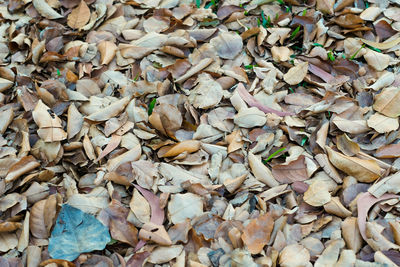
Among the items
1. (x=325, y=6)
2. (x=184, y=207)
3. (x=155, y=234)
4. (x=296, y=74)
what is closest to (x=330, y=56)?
(x=296, y=74)

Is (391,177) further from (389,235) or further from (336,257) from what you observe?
(336,257)

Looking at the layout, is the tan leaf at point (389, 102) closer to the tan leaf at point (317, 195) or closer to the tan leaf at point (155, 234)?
the tan leaf at point (317, 195)

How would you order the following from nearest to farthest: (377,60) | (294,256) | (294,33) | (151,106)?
(294,256) < (151,106) < (377,60) < (294,33)

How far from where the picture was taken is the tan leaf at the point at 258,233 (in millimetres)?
1262

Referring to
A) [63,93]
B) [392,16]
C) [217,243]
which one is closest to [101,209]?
[217,243]

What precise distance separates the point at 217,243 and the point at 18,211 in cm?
60

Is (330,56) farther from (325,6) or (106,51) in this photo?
(106,51)

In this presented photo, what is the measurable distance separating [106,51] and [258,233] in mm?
919

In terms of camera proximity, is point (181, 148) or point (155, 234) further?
point (181, 148)

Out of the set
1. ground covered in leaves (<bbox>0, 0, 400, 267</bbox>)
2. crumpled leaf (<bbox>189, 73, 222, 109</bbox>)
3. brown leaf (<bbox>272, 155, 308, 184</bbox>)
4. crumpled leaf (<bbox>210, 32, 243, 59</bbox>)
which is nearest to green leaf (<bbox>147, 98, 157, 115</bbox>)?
ground covered in leaves (<bbox>0, 0, 400, 267</bbox>)

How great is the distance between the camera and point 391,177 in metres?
1.38

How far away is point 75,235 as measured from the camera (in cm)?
131

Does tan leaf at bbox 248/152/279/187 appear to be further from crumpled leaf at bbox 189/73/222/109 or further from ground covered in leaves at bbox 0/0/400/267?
crumpled leaf at bbox 189/73/222/109

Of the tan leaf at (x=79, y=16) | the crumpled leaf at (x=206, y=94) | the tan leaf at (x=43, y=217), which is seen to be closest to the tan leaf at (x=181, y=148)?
the crumpled leaf at (x=206, y=94)
